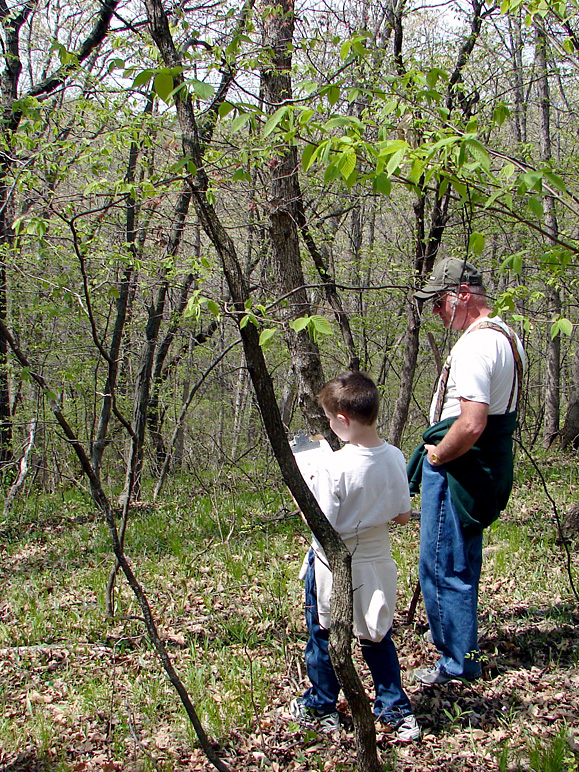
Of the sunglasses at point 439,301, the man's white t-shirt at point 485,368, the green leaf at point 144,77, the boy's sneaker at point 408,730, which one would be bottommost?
the boy's sneaker at point 408,730

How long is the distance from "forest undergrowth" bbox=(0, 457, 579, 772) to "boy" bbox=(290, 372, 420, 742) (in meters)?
0.18

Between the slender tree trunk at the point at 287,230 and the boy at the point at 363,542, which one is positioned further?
the slender tree trunk at the point at 287,230

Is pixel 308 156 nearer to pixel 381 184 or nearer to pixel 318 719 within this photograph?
pixel 381 184

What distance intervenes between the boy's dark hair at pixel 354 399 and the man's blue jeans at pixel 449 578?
0.70 metres

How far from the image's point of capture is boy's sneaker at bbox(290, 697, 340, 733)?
279 cm

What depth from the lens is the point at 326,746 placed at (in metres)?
2.72

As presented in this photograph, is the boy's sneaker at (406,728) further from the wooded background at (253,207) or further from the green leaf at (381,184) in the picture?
the green leaf at (381,184)

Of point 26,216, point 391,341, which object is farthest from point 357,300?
point 26,216

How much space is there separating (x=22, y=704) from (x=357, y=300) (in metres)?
6.79

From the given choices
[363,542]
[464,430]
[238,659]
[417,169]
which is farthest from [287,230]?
[238,659]

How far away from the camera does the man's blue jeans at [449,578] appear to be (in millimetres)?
3055

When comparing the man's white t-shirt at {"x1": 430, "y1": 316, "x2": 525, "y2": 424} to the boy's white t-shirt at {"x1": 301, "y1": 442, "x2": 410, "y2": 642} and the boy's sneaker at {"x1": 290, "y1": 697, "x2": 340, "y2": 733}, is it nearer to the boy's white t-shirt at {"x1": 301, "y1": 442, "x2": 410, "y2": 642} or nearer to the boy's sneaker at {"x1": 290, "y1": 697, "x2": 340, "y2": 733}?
the boy's white t-shirt at {"x1": 301, "y1": 442, "x2": 410, "y2": 642}

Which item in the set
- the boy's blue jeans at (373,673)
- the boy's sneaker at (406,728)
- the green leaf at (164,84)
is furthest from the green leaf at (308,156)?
the boy's sneaker at (406,728)

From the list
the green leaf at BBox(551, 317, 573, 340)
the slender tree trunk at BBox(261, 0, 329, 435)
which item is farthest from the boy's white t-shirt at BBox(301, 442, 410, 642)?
the slender tree trunk at BBox(261, 0, 329, 435)
